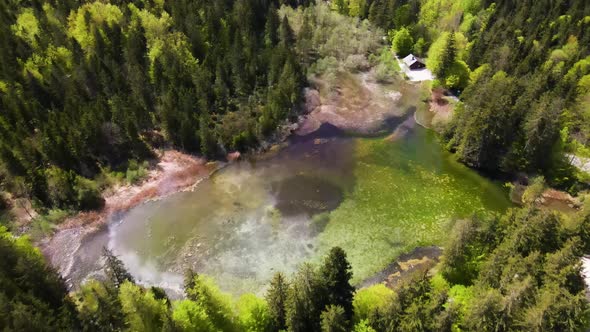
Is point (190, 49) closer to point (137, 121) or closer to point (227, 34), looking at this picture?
point (227, 34)

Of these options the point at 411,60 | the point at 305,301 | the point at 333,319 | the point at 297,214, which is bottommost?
the point at 297,214

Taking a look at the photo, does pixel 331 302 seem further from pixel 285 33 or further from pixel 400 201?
pixel 285 33

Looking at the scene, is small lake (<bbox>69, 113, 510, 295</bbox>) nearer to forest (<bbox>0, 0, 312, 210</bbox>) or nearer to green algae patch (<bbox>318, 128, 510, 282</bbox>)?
green algae patch (<bbox>318, 128, 510, 282</bbox>)

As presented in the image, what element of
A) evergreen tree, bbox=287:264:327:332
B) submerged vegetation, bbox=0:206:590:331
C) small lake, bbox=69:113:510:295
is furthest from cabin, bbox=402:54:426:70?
evergreen tree, bbox=287:264:327:332

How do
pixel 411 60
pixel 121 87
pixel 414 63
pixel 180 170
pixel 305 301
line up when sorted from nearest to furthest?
pixel 305 301 → pixel 180 170 → pixel 121 87 → pixel 414 63 → pixel 411 60

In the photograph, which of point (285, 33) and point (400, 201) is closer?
point (400, 201)

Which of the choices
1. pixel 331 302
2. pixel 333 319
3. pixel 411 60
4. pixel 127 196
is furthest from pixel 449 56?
pixel 333 319
